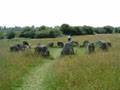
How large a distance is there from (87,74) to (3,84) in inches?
145

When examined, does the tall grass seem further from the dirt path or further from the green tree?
the green tree

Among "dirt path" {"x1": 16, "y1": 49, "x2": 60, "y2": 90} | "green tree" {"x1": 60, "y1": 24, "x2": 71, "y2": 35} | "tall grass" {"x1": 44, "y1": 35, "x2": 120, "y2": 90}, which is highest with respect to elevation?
"green tree" {"x1": 60, "y1": 24, "x2": 71, "y2": 35}

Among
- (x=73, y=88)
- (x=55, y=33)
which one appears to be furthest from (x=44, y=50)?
(x=55, y=33)

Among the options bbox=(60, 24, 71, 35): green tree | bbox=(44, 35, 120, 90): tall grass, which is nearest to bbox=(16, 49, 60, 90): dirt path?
bbox=(44, 35, 120, 90): tall grass

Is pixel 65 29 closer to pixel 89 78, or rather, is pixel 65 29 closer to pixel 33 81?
pixel 33 81

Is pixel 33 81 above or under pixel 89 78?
under

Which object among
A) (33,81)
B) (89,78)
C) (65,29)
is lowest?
(33,81)

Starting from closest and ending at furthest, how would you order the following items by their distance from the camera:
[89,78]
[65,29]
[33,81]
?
[89,78], [33,81], [65,29]

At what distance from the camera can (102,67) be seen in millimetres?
8375

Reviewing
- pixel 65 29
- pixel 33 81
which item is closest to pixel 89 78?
pixel 33 81

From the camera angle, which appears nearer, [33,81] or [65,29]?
[33,81]

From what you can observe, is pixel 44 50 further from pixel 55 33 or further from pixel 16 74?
pixel 55 33

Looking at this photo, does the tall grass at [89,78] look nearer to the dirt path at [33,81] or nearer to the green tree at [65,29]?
the dirt path at [33,81]
